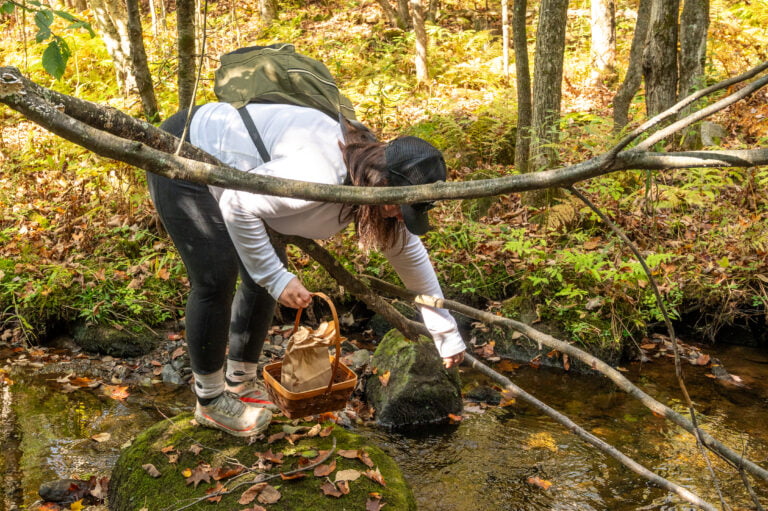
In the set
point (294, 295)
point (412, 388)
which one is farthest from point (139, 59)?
point (294, 295)

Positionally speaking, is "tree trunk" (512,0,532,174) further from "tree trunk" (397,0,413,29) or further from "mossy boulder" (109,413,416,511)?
"tree trunk" (397,0,413,29)

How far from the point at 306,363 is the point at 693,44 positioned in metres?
7.83

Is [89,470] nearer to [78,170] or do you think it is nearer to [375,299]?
[375,299]

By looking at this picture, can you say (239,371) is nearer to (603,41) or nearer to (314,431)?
(314,431)

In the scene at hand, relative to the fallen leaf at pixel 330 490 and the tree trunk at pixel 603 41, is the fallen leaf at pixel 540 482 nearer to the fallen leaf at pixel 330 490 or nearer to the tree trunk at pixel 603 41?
the fallen leaf at pixel 330 490

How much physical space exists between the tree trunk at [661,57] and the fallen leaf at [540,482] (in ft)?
18.6

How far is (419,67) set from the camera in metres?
11.8

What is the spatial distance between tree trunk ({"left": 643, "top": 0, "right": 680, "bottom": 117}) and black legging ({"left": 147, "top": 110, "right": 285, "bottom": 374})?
669 centimetres

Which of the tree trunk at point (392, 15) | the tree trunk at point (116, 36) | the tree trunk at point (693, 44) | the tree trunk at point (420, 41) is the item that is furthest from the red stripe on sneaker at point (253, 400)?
the tree trunk at point (392, 15)

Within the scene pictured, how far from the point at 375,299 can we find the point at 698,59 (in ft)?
24.1

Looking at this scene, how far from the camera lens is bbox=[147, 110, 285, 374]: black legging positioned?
2846 millimetres

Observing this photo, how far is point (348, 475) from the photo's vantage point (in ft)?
10.5

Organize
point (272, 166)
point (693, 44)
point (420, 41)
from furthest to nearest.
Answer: point (420, 41) < point (693, 44) < point (272, 166)

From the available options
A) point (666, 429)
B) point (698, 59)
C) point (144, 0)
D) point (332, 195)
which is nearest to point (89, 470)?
point (332, 195)
